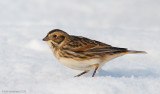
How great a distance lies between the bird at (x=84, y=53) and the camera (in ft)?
25.9

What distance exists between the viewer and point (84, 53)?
800cm

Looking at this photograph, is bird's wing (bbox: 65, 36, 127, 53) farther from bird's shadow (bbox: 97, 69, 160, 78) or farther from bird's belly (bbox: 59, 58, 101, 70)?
bird's shadow (bbox: 97, 69, 160, 78)

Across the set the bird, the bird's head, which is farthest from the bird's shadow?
the bird's head

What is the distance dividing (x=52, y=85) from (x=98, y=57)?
1.49 m

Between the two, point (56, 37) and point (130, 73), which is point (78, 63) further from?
point (130, 73)

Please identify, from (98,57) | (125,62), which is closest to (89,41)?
(98,57)

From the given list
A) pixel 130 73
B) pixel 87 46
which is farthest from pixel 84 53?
pixel 130 73

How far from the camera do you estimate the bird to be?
311 inches

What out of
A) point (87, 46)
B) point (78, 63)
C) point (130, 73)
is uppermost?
point (87, 46)

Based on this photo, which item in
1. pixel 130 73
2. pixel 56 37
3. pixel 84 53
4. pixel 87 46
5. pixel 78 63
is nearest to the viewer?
pixel 78 63

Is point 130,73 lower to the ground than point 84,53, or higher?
lower

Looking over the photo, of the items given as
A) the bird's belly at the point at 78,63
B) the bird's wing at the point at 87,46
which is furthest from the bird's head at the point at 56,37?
the bird's belly at the point at 78,63

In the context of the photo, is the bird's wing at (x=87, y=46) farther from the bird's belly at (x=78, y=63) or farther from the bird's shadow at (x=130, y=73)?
the bird's shadow at (x=130, y=73)

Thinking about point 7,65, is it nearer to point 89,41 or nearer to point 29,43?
point 89,41
